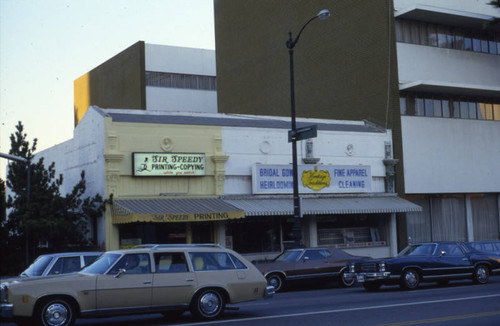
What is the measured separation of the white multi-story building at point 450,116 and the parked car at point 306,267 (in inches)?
416

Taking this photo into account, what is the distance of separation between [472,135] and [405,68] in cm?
515

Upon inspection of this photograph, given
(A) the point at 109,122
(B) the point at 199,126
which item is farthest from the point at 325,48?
(A) the point at 109,122

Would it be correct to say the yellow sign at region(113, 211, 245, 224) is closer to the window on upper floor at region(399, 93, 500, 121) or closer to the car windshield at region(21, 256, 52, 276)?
the car windshield at region(21, 256, 52, 276)

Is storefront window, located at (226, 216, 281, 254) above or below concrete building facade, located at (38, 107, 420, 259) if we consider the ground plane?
below

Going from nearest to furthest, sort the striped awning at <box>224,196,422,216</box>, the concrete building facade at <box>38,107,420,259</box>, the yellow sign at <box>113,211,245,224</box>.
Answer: the yellow sign at <box>113,211,245,224</box>
the concrete building facade at <box>38,107,420,259</box>
the striped awning at <box>224,196,422,216</box>

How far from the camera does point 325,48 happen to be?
117 feet

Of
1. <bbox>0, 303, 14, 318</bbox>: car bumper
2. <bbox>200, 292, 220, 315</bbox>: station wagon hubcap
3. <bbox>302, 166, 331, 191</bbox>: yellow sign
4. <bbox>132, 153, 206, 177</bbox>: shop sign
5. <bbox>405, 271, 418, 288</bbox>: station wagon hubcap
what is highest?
<bbox>132, 153, 206, 177</bbox>: shop sign

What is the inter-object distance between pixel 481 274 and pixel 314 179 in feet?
31.8

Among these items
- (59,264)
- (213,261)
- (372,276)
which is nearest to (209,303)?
(213,261)

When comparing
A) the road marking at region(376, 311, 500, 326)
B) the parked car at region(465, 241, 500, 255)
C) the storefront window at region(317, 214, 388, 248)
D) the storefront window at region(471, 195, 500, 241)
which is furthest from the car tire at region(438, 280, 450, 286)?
the storefront window at region(471, 195, 500, 241)

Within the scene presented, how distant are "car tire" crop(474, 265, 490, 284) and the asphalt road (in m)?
2.09

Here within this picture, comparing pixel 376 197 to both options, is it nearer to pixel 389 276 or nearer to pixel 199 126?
pixel 199 126

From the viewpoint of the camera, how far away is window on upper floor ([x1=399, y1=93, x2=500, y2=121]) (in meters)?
32.0

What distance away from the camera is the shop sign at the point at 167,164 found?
980 inches
